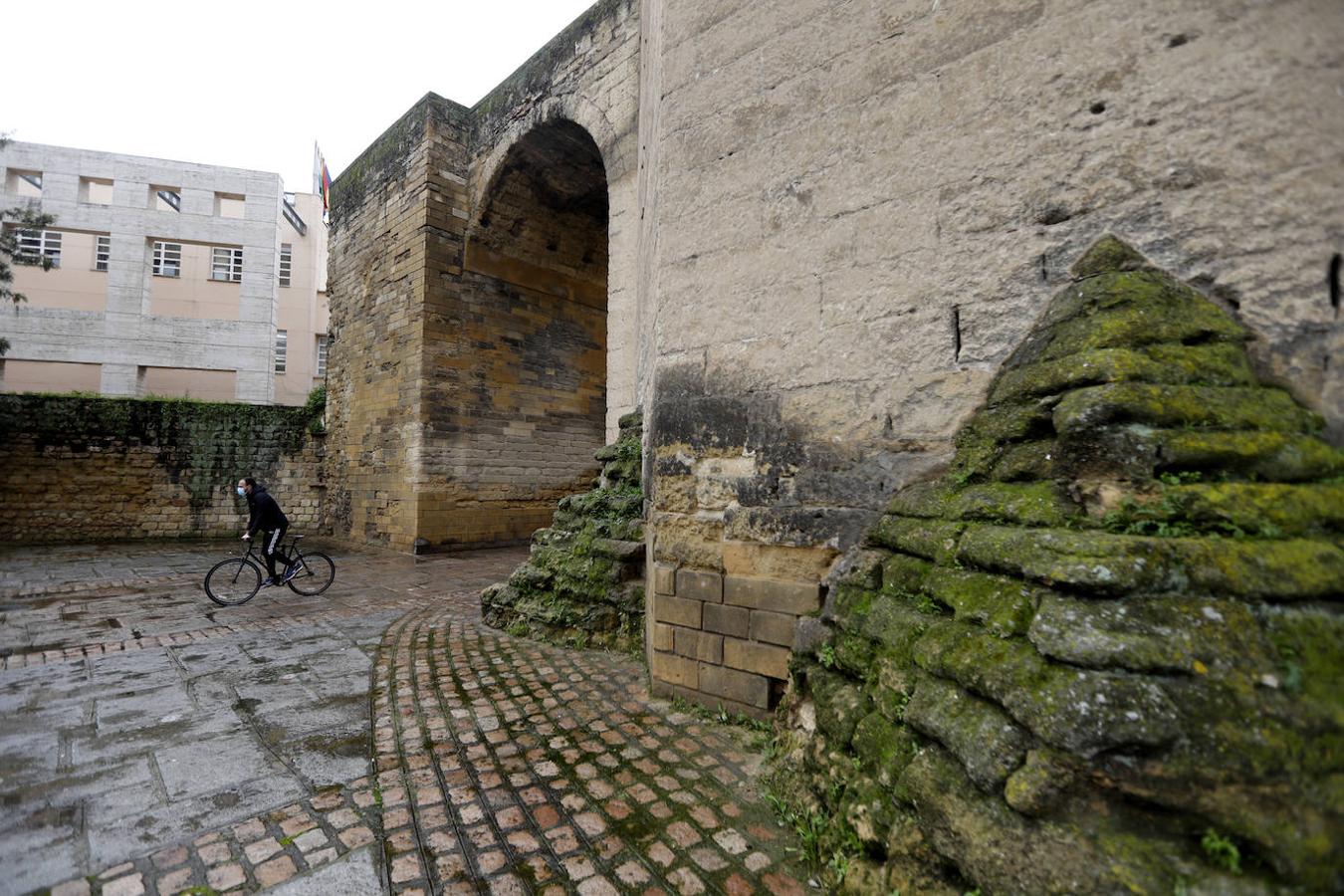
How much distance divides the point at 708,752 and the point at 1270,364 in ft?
8.22

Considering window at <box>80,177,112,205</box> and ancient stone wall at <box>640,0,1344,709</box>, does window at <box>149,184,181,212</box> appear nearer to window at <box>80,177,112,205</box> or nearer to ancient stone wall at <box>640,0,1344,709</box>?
window at <box>80,177,112,205</box>

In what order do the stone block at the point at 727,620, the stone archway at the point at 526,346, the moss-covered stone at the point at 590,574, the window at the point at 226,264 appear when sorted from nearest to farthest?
the stone block at the point at 727,620 → the moss-covered stone at the point at 590,574 → the stone archway at the point at 526,346 → the window at the point at 226,264

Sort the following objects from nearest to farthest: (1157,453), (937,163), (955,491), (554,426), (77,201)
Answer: (1157,453)
(955,491)
(937,163)
(554,426)
(77,201)

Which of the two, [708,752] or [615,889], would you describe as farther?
[708,752]

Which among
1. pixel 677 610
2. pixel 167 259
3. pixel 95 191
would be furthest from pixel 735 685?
pixel 95 191

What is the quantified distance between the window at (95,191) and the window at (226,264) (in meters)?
3.24

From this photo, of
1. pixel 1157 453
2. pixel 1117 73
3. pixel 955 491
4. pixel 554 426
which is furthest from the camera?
pixel 554 426

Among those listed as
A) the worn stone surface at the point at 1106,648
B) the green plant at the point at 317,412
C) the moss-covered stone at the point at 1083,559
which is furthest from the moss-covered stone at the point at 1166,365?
the green plant at the point at 317,412

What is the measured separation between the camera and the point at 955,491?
221 cm

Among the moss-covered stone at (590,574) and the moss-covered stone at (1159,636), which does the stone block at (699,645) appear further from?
the moss-covered stone at (1159,636)

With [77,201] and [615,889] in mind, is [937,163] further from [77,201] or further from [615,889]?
[77,201]

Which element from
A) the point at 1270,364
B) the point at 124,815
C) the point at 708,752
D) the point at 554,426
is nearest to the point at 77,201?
the point at 554,426

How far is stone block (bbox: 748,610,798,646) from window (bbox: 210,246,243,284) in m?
24.0

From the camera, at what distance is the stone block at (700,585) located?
3.09m
